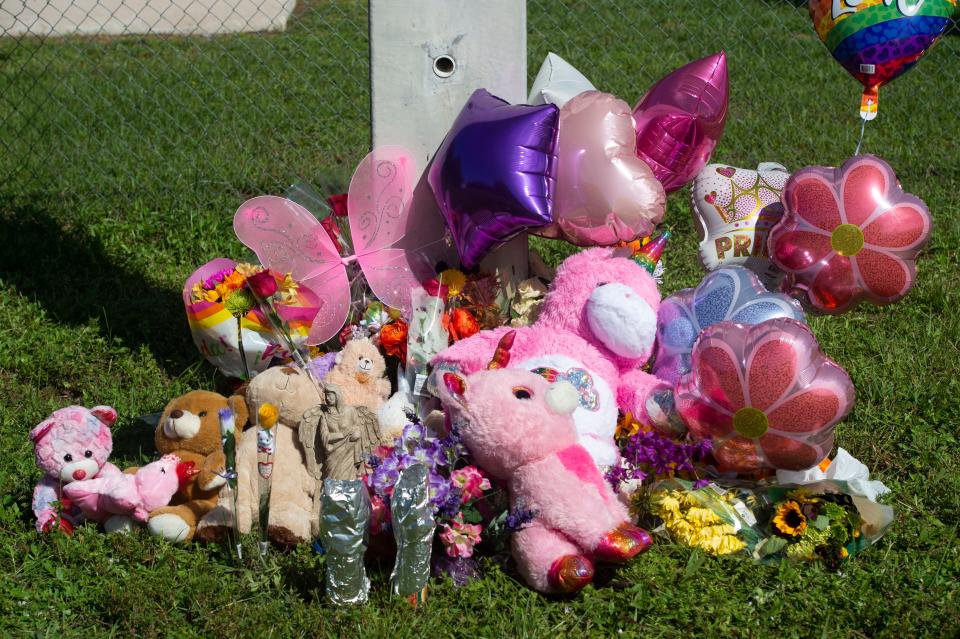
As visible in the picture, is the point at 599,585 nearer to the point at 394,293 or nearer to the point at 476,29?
the point at 394,293

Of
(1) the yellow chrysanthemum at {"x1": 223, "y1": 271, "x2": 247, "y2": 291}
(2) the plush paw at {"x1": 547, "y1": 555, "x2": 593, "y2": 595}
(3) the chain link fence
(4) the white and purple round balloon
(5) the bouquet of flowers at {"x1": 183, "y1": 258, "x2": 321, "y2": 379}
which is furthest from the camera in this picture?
(3) the chain link fence

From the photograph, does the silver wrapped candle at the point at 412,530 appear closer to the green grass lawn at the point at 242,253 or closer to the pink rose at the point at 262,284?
the green grass lawn at the point at 242,253

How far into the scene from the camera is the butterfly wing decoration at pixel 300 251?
3195 mm

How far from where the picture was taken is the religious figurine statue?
8.89ft

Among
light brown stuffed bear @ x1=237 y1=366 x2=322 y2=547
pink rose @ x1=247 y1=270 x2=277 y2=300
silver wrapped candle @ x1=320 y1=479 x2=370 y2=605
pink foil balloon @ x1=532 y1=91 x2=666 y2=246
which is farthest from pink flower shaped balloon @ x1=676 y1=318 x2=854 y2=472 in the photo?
pink rose @ x1=247 y1=270 x2=277 y2=300

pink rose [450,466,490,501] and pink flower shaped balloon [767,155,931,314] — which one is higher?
pink flower shaped balloon [767,155,931,314]

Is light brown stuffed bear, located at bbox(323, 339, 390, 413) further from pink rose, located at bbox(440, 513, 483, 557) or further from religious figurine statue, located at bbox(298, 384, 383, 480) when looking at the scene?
pink rose, located at bbox(440, 513, 483, 557)

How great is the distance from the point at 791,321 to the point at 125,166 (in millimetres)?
3853

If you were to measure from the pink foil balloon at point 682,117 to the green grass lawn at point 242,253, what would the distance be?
1.02m

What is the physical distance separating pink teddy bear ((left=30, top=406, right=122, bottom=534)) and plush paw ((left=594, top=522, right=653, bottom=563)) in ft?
4.31

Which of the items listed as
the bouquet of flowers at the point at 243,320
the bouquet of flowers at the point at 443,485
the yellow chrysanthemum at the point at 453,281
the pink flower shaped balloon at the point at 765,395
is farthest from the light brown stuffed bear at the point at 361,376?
the pink flower shaped balloon at the point at 765,395

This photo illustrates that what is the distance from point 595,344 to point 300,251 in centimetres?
98

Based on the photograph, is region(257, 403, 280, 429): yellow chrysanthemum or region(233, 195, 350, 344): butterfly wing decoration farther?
region(233, 195, 350, 344): butterfly wing decoration

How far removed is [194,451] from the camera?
111 inches
